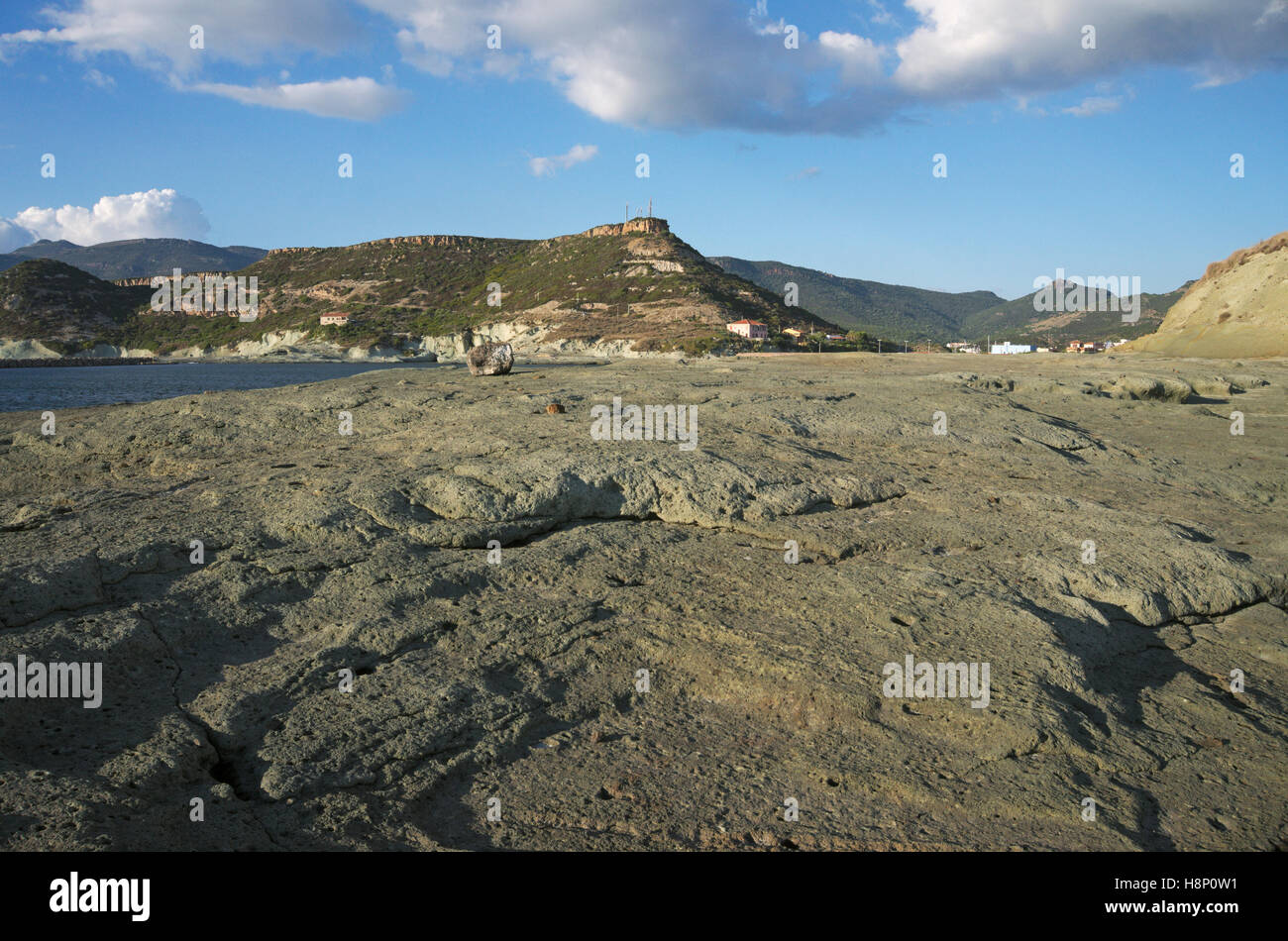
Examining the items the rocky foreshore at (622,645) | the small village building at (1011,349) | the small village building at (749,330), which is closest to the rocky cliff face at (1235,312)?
the small village building at (1011,349)

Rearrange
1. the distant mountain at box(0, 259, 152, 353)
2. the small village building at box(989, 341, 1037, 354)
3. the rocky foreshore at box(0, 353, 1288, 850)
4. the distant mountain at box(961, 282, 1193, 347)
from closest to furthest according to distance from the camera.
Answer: the rocky foreshore at box(0, 353, 1288, 850) < the small village building at box(989, 341, 1037, 354) < the distant mountain at box(0, 259, 152, 353) < the distant mountain at box(961, 282, 1193, 347)

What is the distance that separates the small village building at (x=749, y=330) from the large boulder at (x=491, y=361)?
70.9 m

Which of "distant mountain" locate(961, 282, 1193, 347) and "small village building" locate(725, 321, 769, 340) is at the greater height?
"distant mountain" locate(961, 282, 1193, 347)

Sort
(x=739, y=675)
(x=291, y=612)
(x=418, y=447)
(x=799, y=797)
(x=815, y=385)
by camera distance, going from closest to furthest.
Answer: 1. (x=799, y=797)
2. (x=739, y=675)
3. (x=291, y=612)
4. (x=418, y=447)
5. (x=815, y=385)

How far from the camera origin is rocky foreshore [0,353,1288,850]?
3.86 m

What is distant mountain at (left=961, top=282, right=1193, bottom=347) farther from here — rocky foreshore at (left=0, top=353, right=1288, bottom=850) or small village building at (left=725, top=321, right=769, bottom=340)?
rocky foreshore at (left=0, top=353, right=1288, bottom=850)

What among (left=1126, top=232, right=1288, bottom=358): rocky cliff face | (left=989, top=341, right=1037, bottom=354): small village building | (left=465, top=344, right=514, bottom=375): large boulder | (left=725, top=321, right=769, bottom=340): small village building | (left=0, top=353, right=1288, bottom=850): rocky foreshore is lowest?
(left=0, top=353, right=1288, bottom=850): rocky foreshore

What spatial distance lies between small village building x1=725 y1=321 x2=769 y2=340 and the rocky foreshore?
77577 millimetres

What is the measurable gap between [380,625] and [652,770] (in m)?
2.09

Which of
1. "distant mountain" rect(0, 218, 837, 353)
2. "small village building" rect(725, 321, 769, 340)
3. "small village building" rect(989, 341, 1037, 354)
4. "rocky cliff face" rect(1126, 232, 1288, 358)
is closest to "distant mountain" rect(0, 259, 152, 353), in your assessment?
"distant mountain" rect(0, 218, 837, 353)

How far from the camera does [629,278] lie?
12000 centimetres

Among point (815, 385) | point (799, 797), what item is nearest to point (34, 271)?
point (815, 385)

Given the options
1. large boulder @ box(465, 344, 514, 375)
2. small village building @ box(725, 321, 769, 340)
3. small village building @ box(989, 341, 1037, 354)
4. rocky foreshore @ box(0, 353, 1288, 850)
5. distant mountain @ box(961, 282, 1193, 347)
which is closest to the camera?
rocky foreshore @ box(0, 353, 1288, 850)
